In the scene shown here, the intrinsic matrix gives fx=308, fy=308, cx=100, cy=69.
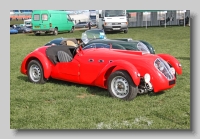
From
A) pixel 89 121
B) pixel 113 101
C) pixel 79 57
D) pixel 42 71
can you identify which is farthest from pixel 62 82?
pixel 89 121

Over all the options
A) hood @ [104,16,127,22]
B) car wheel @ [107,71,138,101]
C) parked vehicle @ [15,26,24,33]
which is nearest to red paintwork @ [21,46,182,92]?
car wheel @ [107,71,138,101]

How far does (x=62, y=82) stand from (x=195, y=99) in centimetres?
399

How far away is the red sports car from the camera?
244 inches

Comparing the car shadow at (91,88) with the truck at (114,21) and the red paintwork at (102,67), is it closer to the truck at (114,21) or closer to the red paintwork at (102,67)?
the red paintwork at (102,67)

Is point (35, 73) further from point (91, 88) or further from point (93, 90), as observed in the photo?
point (93, 90)

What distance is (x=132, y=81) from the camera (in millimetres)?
6109

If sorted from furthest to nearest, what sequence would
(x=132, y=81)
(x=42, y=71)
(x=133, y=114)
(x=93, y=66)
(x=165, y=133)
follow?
(x=42, y=71) → (x=93, y=66) → (x=132, y=81) → (x=133, y=114) → (x=165, y=133)

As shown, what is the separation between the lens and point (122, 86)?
632cm

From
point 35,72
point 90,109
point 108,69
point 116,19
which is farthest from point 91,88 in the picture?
point 116,19

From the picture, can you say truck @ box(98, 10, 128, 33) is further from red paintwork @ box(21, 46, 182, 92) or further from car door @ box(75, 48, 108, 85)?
car door @ box(75, 48, 108, 85)

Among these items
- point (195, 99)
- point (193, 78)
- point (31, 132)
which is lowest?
point (31, 132)

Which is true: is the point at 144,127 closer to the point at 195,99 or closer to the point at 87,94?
the point at 195,99

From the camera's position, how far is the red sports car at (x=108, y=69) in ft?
20.3

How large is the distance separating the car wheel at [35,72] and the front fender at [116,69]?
6.02 feet
